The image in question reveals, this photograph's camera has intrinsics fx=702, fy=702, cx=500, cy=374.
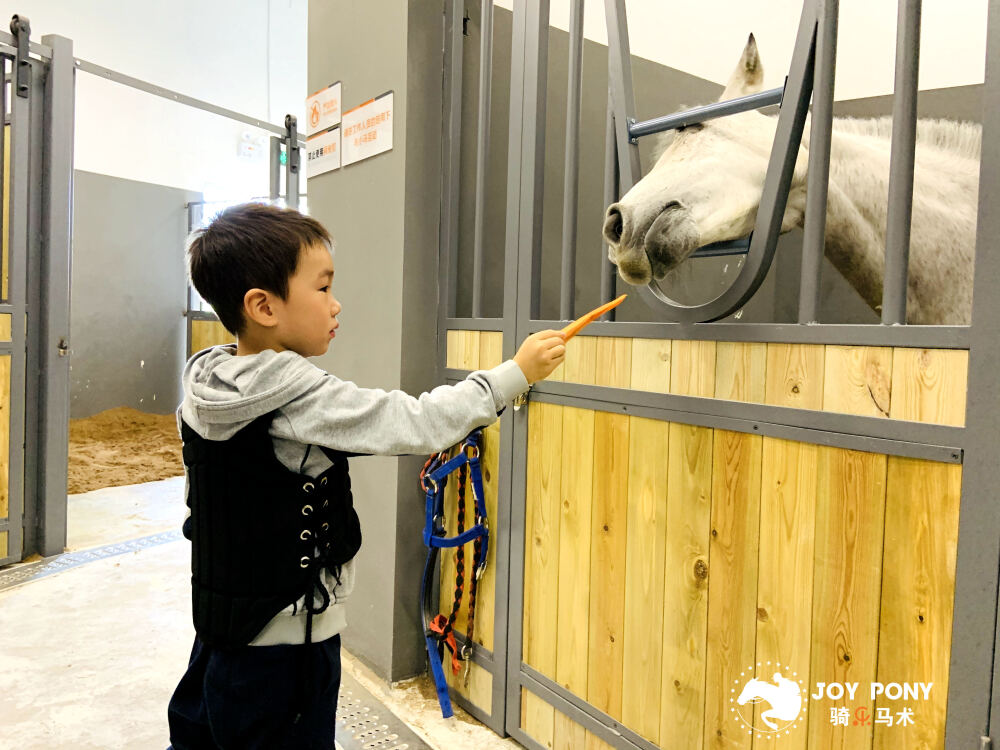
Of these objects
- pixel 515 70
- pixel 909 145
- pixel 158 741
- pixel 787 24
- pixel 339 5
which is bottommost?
pixel 158 741

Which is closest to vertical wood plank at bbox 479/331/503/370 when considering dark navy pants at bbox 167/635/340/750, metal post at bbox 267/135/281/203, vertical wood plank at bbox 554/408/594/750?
vertical wood plank at bbox 554/408/594/750

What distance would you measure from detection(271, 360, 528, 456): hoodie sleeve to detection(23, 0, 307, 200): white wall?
559cm

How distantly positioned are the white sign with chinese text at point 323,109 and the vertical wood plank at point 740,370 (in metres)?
1.47

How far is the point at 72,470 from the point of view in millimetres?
4594

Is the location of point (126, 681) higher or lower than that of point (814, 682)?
lower

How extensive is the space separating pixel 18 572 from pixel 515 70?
2.74 metres

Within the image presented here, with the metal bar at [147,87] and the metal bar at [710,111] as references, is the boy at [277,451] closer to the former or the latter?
the metal bar at [710,111]

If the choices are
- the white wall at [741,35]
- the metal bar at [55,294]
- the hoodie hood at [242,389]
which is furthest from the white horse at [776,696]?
the metal bar at [55,294]

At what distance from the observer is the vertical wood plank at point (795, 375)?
3.50 ft

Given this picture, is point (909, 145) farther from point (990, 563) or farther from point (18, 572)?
point (18, 572)

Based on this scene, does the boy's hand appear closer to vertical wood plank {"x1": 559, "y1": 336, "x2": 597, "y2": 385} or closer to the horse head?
the horse head

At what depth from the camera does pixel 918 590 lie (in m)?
0.95

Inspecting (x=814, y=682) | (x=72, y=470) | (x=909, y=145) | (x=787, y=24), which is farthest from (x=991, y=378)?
(x=72, y=470)

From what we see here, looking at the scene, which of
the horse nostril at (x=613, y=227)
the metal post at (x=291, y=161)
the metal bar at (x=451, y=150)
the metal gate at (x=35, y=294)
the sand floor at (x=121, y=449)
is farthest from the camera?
the sand floor at (x=121, y=449)
